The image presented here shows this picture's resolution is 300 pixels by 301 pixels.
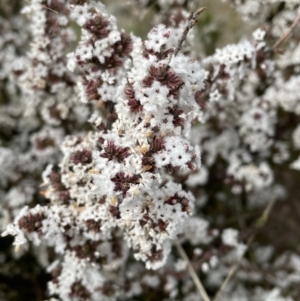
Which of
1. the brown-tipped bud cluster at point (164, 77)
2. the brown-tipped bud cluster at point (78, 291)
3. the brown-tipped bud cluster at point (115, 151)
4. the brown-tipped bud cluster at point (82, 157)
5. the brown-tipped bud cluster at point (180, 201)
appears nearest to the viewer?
the brown-tipped bud cluster at point (164, 77)

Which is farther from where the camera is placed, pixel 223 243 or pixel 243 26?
pixel 243 26

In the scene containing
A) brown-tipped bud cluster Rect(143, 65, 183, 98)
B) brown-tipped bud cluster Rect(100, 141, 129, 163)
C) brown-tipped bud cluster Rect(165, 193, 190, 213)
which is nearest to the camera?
brown-tipped bud cluster Rect(143, 65, 183, 98)

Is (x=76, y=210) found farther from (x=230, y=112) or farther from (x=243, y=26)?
(x=243, y=26)

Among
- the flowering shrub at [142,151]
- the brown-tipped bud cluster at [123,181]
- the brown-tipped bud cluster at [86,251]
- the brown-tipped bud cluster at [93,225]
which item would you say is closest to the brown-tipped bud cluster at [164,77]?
the flowering shrub at [142,151]

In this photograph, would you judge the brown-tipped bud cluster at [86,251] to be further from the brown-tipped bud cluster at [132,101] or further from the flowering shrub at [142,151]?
the brown-tipped bud cluster at [132,101]

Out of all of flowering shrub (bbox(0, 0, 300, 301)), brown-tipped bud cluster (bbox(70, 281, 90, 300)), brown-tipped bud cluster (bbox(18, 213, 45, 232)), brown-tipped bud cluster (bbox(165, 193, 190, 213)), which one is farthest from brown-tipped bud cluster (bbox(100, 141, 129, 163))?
brown-tipped bud cluster (bbox(70, 281, 90, 300))

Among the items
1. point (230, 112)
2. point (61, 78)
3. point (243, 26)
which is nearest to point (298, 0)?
point (230, 112)

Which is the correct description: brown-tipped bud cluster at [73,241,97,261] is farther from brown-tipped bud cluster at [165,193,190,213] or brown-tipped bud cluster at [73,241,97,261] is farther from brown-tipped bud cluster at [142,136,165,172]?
brown-tipped bud cluster at [142,136,165,172]

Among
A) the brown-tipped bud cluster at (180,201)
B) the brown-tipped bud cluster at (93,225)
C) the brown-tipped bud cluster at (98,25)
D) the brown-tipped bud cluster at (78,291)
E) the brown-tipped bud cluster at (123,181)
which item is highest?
the brown-tipped bud cluster at (98,25)
